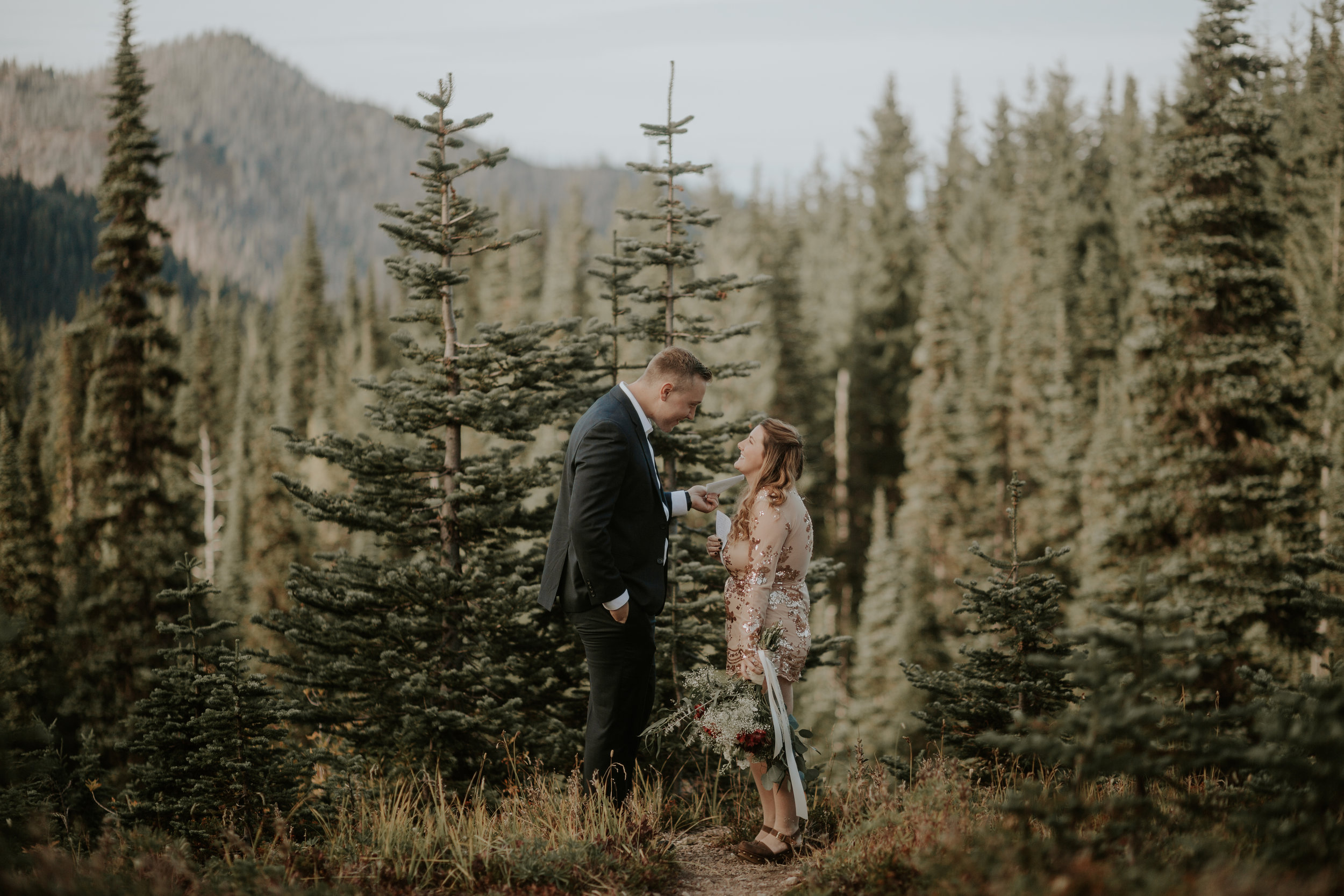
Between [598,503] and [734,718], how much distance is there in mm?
1445

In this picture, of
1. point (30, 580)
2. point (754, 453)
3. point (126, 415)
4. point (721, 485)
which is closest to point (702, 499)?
point (721, 485)

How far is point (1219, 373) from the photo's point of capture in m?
17.3

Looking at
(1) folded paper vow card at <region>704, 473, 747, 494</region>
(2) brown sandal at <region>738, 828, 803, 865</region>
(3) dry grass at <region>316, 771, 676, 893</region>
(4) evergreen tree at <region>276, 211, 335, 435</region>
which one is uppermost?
(4) evergreen tree at <region>276, 211, 335, 435</region>

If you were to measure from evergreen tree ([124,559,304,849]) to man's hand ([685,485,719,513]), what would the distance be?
3114mm

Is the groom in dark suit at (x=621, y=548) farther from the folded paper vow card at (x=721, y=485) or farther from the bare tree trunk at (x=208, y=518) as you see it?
the bare tree trunk at (x=208, y=518)

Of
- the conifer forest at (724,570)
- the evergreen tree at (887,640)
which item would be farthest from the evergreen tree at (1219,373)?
the evergreen tree at (887,640)

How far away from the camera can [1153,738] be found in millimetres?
3824

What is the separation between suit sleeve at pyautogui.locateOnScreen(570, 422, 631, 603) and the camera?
4961mm

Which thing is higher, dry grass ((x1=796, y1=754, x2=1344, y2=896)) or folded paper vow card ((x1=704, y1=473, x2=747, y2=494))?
folded paper vow card ((x1=704, y1=473, x2=747, y2=494))

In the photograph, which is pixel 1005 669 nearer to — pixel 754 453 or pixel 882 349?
pixel 754 453

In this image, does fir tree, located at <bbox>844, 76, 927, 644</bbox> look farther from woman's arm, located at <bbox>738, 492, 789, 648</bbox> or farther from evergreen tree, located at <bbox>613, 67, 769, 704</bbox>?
woman's arm, located at <bbox>738, 492, 789, 648</bbox>

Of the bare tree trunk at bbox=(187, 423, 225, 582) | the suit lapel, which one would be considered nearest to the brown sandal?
the suit lapel

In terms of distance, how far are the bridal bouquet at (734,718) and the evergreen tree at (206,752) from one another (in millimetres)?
2654

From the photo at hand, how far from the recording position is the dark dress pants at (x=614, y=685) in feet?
17.1
